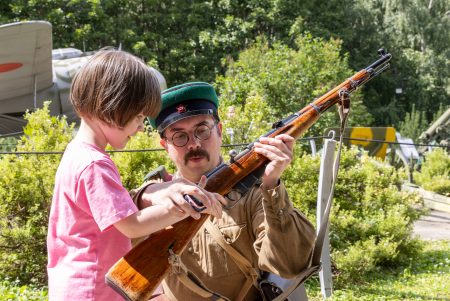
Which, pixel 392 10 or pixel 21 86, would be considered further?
pixel 392 10

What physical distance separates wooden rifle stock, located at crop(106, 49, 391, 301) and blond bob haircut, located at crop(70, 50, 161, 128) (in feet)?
1.36

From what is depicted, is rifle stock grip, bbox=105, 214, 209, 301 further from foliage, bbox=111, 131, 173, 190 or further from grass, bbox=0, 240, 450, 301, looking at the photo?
foliage, bbox=111, 131, 173, 190

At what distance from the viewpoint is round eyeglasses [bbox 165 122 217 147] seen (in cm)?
277

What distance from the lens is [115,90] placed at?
1.92 m

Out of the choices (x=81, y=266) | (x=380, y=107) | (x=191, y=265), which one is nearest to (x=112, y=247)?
(x=81, y=266)

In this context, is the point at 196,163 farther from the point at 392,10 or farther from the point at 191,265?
the point at 392,10

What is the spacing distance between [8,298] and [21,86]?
1152 centimetres

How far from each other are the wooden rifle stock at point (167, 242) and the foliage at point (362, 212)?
4690mm

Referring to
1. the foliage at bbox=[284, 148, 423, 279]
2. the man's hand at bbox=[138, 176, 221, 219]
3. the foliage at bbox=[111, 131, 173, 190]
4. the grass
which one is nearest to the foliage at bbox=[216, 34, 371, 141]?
the foliage at bbox=[284, 148, 423, 279]

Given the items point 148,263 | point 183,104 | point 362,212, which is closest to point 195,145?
point 183,104

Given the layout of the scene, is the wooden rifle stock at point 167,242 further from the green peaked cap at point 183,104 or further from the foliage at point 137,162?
the foliage at point 137,162

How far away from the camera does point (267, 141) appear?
2373 mm

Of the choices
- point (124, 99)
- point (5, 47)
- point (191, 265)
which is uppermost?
point (124, 99)

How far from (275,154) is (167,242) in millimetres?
550
